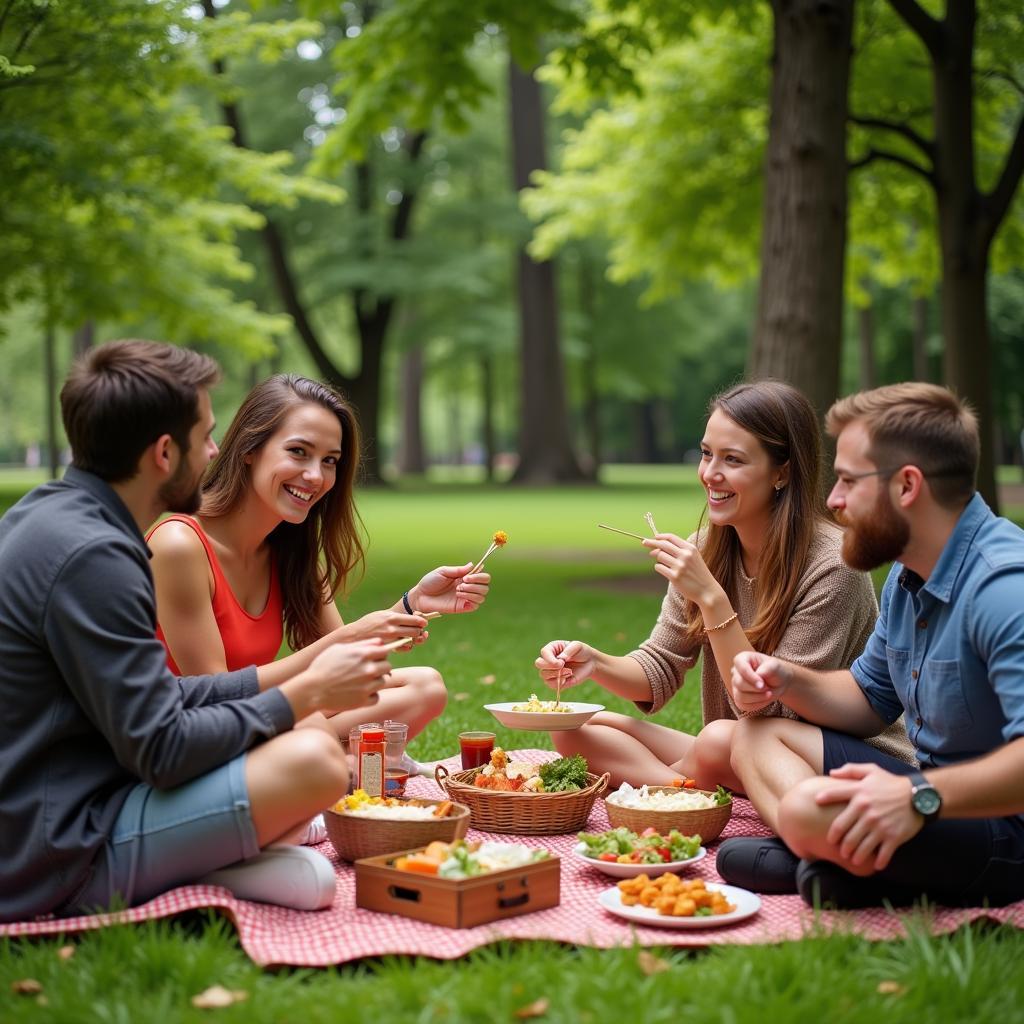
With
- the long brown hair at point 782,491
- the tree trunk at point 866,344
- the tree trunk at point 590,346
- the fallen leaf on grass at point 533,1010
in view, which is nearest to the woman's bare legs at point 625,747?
the long brown hair at point 782,491

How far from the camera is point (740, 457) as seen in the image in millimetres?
4387

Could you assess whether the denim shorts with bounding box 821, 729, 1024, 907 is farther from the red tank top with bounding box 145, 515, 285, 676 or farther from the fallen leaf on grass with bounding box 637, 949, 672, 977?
the red tank top with bounding box 145, 515, 285, 676

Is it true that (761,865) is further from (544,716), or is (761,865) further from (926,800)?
(544,716)

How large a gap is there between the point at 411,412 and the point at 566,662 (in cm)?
3799

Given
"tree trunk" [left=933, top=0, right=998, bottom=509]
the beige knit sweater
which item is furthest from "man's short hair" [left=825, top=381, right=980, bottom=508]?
"tree trunk" [left=933, top=0, right=998, bottom=509]

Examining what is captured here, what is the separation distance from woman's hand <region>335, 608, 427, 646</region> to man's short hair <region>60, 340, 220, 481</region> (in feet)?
2.81

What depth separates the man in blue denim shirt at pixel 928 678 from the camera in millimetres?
3174

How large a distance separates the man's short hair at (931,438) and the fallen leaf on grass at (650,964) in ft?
4.42

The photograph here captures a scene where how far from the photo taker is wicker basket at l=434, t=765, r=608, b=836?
431cm

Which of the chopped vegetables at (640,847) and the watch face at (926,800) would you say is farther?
the chopped vegetables at (640,847)

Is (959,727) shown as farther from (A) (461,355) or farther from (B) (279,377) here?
(A) (461,355)

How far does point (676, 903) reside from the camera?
342cm

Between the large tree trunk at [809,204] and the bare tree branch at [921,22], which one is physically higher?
the bare tree branch at [921,22]

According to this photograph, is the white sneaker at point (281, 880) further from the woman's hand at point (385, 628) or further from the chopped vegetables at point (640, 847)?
the chopped vegetables at point (640, 847)
